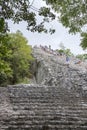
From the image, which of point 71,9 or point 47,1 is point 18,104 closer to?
point 71,9

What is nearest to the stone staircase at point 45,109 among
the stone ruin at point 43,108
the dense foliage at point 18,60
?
the stone ruin at point 43,108

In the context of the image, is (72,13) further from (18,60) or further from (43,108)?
(18,60)

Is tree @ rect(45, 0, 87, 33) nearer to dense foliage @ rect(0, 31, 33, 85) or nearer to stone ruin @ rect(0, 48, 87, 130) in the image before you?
stone ruin @ rect(0, 48, 87, 130)

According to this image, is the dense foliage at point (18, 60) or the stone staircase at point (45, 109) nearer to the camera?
the stone staircase at point (45, 109)

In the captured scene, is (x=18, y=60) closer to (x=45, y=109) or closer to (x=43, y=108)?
(x=43, y=108)

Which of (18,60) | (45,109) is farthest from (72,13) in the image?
(18,60)

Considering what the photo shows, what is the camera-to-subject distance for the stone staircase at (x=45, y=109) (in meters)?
14.5

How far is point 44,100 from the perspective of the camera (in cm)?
1738

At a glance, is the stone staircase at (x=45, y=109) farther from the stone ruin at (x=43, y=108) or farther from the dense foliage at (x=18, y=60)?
the dense foliage at (x=18, y=60)

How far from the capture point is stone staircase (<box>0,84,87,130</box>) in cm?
1448

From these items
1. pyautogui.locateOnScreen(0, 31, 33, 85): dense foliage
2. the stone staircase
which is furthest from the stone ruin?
pyautogui.locateOnScreen(0, 31, 33, 85): dense foliage

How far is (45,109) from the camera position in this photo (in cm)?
1617

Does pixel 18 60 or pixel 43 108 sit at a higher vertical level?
pixel 18 60

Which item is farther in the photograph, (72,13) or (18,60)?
(18,60)
